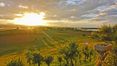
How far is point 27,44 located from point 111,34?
59.7 metres

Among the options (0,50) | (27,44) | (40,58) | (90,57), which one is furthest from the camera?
(27,44)

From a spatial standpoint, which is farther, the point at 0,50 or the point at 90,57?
the point at 0,50

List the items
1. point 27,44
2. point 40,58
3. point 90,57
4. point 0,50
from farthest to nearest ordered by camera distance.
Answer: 1. point 27,44
2. point 0,50
3. point 90,57
4. point 40,58

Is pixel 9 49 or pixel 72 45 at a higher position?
pixel 72 45

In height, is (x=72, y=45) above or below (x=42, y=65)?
above

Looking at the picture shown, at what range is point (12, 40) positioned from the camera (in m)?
194

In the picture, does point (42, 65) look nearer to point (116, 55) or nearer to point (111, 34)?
point (116, 55)

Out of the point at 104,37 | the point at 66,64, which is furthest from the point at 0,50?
the point at 66,64

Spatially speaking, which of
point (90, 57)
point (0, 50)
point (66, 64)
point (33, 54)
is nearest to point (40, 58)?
point (33, 54)

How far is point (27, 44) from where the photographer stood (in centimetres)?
18775

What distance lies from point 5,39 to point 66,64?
108622mm

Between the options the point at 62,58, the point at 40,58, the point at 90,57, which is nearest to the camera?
the point at 40,58

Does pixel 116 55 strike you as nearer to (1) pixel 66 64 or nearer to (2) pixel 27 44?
(1) pixel 66 64

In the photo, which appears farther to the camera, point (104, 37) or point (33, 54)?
point (104, 37)
